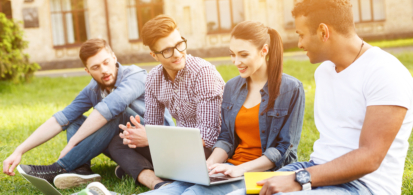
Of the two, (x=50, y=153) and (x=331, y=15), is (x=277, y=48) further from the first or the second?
(x=50, y=153)

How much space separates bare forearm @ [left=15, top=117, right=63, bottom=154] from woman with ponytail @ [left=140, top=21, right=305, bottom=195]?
156 centimetres

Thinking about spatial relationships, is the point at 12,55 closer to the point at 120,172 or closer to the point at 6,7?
the point at 120,172

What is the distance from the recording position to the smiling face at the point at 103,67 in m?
3.71

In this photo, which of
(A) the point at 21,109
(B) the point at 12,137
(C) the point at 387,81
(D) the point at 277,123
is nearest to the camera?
(C) the point at 387,81

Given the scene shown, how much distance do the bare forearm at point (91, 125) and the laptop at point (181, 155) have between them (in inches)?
35.4

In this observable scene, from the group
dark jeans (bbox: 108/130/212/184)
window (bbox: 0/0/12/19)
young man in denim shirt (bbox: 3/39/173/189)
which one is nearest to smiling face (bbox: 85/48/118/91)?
young man in denim shirt (bbox: 3/39/173/189)

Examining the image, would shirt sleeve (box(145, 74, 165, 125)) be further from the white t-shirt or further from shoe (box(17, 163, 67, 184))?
the white t-shirt

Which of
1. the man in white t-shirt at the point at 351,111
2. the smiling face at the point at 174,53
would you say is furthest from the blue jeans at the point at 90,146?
the man in white t-shirt at the point at 351,111

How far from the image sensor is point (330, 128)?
7.11 ft

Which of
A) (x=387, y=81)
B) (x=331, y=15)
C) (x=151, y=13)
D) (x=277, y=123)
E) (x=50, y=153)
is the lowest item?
(x=50, y=153)

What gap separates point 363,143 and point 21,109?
23.8ft

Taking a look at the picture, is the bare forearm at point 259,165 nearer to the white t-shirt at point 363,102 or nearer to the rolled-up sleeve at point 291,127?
the rolled-up sleeve at point 291,127

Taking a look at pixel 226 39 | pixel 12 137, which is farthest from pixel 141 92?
pixel 226 39

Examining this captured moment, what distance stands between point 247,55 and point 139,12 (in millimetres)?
17995
